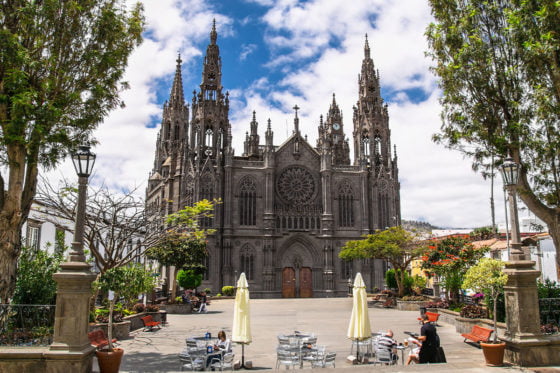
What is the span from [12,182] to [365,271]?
3921cm

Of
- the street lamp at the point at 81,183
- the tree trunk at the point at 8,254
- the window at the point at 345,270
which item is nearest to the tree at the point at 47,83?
the tree trunk at the point at 8,254

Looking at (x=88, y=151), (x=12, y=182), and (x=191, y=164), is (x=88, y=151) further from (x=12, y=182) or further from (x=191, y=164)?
(x=191, y=164)

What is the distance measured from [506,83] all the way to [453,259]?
33.5 ft

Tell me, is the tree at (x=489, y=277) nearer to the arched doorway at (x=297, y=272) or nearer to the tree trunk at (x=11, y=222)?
the tree trunk at (x=11, y=222)

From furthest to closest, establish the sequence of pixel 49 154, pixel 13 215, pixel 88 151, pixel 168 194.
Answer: pixel 168 194 → pixel 49 154 → pixel 13 215 → pixel 88 151

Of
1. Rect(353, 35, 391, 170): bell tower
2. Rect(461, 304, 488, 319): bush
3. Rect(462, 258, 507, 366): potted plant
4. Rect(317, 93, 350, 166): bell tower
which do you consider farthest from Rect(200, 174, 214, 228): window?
Rect(462, 258, 507, 366): potted plant

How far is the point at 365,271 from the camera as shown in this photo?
4619cm

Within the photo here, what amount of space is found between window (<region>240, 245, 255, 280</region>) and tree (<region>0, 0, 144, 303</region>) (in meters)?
32.6

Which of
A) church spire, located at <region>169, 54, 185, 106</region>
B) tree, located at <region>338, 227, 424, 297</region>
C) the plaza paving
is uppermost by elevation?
church spire, located at <region>169, 54, 185, 106</region>

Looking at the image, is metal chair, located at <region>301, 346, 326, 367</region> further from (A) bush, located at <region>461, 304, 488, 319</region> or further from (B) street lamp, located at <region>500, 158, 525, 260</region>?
(A) bush, located at <region>461, 304, 488, 319</region>

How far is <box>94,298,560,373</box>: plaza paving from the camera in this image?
36.1 feet

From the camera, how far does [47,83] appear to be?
456 inches

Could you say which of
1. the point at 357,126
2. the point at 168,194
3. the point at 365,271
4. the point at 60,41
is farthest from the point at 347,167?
the point at 60,41

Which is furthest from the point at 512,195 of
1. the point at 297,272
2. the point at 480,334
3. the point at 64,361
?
the point at 297,272
